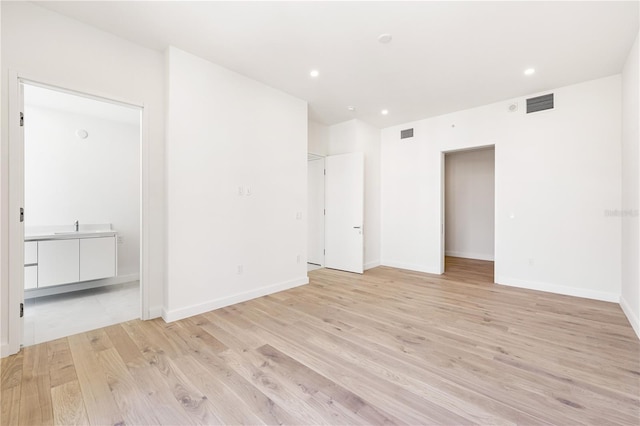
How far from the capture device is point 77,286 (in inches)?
158

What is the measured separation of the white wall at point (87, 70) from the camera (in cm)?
223

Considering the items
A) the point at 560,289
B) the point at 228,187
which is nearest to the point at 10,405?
the point at 228,187

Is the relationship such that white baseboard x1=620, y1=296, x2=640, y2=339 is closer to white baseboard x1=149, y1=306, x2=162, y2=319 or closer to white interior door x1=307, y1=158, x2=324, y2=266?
white interior door x1=307, y1=158, x2=324, y2=266

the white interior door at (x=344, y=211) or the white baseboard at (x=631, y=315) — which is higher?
the white interior door at (x=344, y=211)

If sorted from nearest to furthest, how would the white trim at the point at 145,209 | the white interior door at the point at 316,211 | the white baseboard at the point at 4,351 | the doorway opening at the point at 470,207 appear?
the white baseboard at the point at 4,351 < the white trim at the point at 145,209 < the white interior door at the point at 316,211 < the doorway opening at the point at 470,207

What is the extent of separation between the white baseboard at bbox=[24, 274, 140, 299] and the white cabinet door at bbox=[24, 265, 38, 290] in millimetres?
302

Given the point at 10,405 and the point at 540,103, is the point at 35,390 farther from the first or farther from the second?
the point at 540,103

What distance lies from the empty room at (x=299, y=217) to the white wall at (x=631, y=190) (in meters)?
0.06

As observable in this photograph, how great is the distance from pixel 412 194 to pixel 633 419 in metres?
4.25

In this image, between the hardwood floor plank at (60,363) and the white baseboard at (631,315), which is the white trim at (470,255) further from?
the hardwood floor plank at (60,363)

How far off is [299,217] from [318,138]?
6.98 ft

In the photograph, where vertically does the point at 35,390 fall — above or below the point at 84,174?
below

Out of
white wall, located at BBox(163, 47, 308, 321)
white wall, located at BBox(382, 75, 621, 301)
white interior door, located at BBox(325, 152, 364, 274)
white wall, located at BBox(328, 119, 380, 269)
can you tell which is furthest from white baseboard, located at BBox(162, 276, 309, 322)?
white wall, located at BBox(382, 75, 621, 301)

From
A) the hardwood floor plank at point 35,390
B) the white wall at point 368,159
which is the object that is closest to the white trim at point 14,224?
the hardwood floor plank at point 35,390
